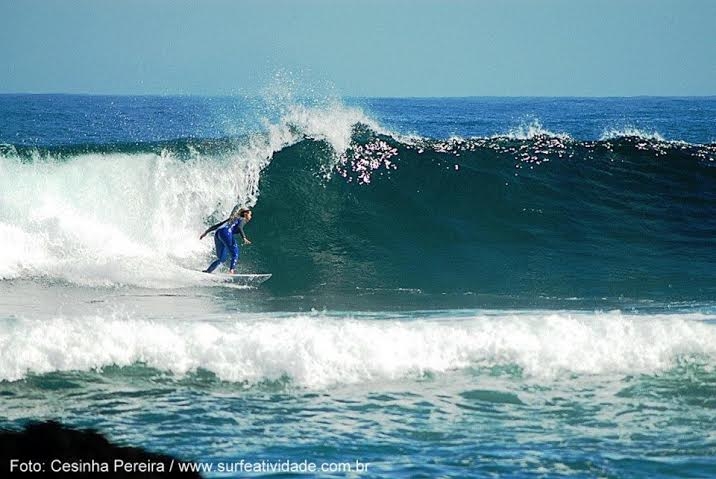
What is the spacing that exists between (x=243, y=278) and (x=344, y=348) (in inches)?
194

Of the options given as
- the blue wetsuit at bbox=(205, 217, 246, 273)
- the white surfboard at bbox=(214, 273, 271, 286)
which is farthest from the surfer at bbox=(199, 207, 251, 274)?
the white surfboard at bbox=(214, 273, 271, 286)

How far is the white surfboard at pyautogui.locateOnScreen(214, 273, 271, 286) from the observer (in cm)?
1359

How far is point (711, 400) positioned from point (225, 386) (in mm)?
4239

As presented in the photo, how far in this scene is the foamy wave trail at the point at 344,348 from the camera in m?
8.87

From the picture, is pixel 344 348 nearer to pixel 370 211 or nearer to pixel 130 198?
pixel 370 211

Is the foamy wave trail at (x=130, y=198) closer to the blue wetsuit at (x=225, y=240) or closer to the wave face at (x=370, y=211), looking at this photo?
the wave face at (x=370, y=211)

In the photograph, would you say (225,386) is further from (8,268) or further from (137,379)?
(8,268)

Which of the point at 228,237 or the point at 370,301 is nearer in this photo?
the point at 370,301

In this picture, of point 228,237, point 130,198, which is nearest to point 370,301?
point 228,237

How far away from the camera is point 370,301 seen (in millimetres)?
12664

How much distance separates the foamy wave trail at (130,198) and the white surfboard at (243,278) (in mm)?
562

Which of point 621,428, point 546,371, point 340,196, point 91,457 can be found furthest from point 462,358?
point 340,196

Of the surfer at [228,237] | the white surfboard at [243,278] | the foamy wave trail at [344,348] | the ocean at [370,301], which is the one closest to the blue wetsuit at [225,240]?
the surfer at [228,237]

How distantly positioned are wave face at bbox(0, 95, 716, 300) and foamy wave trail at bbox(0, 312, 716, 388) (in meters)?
3.60
